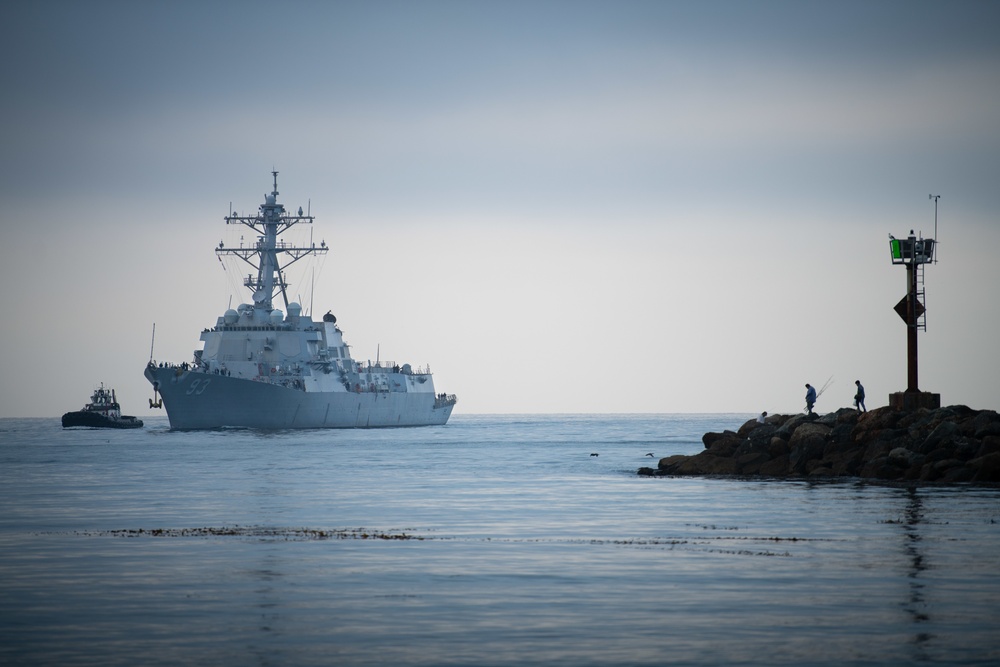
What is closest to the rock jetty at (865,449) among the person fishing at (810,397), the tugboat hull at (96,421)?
the person fishing at (810,397)

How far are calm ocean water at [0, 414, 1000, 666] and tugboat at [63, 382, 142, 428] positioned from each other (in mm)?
72909

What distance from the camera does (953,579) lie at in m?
16.6

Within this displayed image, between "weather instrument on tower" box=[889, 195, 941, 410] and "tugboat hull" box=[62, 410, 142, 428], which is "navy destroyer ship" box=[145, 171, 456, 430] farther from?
"weather instrument on tower" box=[889, 195, 941, 410]

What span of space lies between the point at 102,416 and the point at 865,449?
84554mm

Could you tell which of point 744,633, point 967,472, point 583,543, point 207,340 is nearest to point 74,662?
point 744,633

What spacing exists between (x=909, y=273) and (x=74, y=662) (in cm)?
3912

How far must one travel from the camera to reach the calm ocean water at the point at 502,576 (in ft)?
41.3

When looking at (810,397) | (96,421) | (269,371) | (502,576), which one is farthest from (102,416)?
(502,576)

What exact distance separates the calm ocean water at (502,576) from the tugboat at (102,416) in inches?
2870

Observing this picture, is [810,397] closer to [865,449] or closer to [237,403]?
[865,449]

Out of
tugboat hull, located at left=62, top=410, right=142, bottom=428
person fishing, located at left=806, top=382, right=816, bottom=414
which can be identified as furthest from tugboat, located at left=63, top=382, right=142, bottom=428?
person fishing, located at left=806, top=382, right=816, bottom=414

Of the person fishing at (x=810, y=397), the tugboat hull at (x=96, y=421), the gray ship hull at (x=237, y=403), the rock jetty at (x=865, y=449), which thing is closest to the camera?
the rock jetty at (x=865, y=449)

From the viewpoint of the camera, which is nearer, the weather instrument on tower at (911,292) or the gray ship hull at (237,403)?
→ the weather instrument on tower at (911,292)

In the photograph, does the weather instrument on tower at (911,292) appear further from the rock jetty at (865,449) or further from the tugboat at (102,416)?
the tugboat at (102,416)
